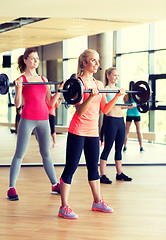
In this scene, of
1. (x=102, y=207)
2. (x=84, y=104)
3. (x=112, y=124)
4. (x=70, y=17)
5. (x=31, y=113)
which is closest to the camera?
(x=84, y=104)

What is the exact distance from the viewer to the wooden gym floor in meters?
2.67

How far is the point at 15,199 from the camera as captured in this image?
3545 millimetres

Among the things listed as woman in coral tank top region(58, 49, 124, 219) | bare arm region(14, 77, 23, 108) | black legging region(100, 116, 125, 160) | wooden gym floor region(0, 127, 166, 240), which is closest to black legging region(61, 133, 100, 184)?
woman in coral tank top region(58, 49, 124, 219)

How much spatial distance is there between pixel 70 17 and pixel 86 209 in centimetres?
308

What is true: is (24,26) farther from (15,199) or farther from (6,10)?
(15,199)

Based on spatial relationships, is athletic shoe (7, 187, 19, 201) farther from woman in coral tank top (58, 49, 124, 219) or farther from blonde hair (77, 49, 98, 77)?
blonde hair (77, 49, 98, 77)

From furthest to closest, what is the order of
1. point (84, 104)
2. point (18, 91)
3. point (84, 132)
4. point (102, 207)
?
1. point (18, 91)
2. point (102, 207)
3. point (84, 132)
4. point (84, 104)

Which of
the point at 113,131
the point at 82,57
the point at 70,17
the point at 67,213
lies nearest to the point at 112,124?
the point at 113,131

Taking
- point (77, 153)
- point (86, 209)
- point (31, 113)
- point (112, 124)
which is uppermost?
point (31, 113)

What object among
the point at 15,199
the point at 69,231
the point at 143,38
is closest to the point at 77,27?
the point at 143,38

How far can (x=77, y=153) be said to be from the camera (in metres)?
2.99

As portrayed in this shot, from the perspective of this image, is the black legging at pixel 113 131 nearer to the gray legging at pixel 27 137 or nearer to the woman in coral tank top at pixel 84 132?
the gray legging at pixel 27 137

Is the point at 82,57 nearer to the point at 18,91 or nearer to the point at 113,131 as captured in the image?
the point at 18,91

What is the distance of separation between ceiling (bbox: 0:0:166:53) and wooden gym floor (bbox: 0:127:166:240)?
4.84 ft
